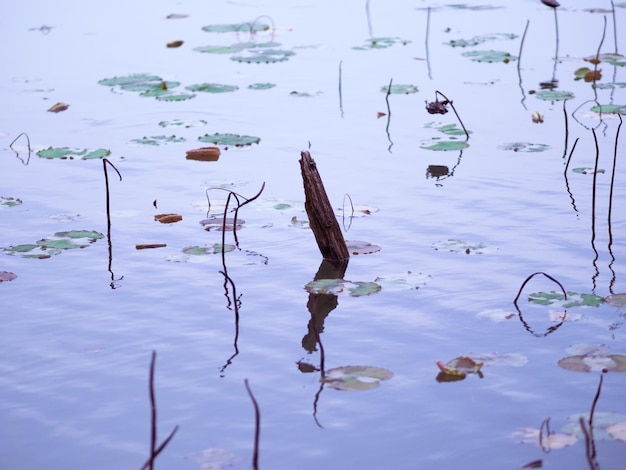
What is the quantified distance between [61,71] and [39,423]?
7281 millimetres

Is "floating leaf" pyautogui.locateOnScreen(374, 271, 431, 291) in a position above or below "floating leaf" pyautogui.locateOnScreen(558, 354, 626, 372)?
below

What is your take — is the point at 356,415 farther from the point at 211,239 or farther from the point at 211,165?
the point at 211,165

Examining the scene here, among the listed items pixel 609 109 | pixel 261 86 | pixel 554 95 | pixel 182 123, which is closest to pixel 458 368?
pixel 182 123

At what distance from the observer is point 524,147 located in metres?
7.18

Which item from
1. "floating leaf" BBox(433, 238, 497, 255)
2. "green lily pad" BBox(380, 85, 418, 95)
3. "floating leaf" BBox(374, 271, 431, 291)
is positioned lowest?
"green lily pad" BBox(380, 85, 418, 95)

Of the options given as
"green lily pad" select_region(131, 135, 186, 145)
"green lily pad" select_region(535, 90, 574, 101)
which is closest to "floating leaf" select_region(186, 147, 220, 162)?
"green lily pad" select_region(131, 135, 186, 145)

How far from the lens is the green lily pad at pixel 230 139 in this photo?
24.3ft

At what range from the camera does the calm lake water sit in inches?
140

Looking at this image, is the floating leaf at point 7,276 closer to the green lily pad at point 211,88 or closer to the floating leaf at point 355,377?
the floating leaf at point 355,377

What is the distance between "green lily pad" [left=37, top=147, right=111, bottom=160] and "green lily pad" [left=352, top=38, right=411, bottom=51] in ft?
14.5

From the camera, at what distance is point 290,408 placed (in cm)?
370

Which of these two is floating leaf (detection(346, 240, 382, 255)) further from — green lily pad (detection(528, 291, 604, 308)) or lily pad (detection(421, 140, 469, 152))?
lily pad (detection(421, 140, 469, 152))

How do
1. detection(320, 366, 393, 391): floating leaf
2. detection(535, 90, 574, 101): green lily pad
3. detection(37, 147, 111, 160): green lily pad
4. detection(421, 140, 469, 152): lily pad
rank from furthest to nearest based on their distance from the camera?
detection(535, 90, 574, 101): green lily pad → detection(421, 140, 469, 152): lily pad → detection(37, 147, 111, 160): green lily pad → detection(320, 366, 393, 391): floating leaf

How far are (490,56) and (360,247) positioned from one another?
5.40 m
